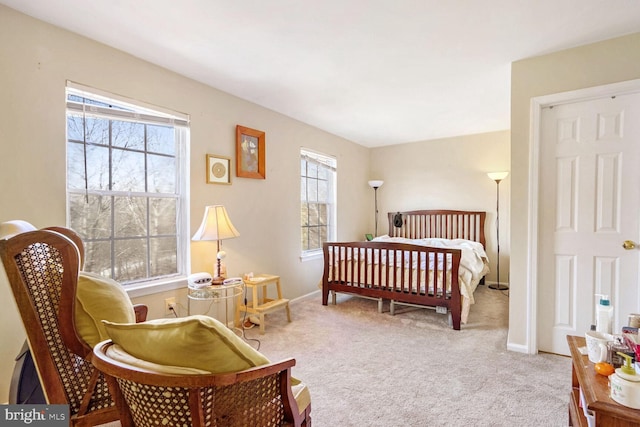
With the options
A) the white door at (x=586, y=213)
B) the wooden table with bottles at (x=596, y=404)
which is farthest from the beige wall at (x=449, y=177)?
the wooden table with bottles at (x=596, y=404)

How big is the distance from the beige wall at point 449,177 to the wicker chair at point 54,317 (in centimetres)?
513

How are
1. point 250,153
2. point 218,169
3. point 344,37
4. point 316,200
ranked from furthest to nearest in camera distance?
point 316,200 → point 250,153 → point 218,169 → point 344,37

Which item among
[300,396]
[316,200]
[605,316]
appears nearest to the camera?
[300,396]

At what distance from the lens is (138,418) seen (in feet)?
3.14

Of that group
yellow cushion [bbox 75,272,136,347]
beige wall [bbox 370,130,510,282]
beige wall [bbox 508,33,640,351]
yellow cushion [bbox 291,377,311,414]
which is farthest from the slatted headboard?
yellow cushion [bbox 75,272,136,347]

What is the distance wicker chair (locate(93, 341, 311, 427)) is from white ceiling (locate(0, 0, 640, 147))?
1.92 meters

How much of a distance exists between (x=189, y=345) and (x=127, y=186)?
2.14 m

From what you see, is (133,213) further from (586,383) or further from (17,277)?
(586,383)

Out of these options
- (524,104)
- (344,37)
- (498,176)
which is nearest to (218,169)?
(344,37)

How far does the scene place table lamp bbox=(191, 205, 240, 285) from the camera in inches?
105

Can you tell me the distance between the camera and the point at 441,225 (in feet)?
17.4

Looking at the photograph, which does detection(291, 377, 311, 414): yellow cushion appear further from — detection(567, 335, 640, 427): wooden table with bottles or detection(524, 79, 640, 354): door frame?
detection(524, 79, 640, 354): door frame

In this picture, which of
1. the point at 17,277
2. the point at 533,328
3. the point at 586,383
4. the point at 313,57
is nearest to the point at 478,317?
the point at 533,328

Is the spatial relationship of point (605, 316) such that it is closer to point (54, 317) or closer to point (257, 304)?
point (54, 317)
